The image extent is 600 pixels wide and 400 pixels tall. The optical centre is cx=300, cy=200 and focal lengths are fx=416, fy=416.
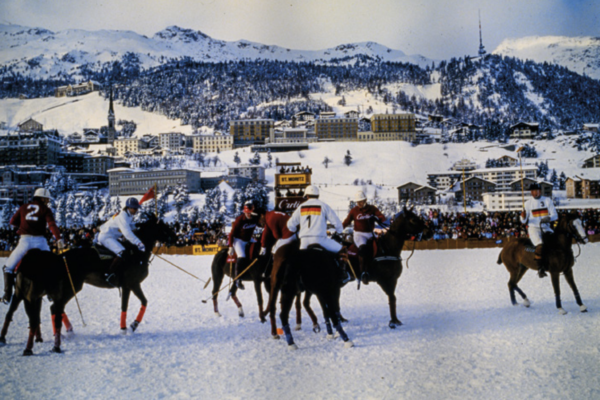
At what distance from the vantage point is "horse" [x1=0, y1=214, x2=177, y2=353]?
14.5ft

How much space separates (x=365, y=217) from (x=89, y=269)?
350cm

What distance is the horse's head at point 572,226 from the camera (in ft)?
18.3

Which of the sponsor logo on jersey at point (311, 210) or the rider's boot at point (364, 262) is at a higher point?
the sponsor logo on jersey at point (311, 210)

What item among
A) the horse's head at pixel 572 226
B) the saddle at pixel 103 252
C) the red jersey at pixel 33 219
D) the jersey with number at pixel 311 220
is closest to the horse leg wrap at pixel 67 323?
A: the saddle at pixel 103 252

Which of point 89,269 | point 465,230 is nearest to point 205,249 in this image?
point 465,230

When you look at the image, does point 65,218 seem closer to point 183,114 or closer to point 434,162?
point 434,162

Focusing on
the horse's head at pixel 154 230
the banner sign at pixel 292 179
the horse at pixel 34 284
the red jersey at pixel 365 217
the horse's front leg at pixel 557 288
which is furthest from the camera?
the banner sign at pixel 292 179

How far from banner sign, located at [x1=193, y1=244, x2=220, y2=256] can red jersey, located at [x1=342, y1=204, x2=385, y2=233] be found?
1404cm

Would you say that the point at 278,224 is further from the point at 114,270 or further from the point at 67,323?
the point at 67,323

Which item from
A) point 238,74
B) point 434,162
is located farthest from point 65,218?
point 238,74

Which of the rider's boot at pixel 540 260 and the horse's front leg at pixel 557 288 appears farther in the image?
the rider's boot at pixel 540 260

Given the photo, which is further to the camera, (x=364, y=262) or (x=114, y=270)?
(x=364, y=262)

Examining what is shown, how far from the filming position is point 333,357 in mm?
3912

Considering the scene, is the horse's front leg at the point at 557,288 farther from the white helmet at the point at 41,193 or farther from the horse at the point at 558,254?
the white helmet at the point at 41,193
